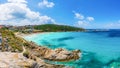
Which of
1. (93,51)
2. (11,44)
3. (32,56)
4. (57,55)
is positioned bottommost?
(93,51)

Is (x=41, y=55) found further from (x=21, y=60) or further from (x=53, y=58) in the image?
(x=21, y=60)

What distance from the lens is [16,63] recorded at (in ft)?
47.2

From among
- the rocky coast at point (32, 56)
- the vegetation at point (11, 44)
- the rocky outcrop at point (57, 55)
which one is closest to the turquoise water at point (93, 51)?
the rocky outcrop at point (57, 55)

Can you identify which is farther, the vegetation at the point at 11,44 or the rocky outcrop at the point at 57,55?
the rocky outcrop at the point at 57,55

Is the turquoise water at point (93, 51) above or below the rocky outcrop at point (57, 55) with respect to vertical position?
below

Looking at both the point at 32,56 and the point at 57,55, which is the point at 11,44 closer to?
the point at 57,55

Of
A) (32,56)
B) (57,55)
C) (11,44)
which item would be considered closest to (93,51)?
(57,55)

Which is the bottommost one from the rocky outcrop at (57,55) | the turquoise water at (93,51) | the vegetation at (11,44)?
the turquoise water at (93,51)

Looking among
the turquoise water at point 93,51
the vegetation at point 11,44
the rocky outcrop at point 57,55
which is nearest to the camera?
the vegetation at point 11,44

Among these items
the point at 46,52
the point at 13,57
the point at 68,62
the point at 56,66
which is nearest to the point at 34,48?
the point at 46,52

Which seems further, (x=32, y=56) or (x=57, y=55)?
(x=57, y=55)

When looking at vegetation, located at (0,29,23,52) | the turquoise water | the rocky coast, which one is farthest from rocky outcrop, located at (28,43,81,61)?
vegetation, located at (0,29,23,52)

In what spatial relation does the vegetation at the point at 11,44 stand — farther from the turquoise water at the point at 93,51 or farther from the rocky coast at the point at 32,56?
the turquoise water at the point at 93,51

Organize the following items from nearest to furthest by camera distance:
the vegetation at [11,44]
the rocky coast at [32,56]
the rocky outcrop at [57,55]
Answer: the rocky coast at [32,56], the vegetation at [11,44], the rocky outcrop at [57,55]
